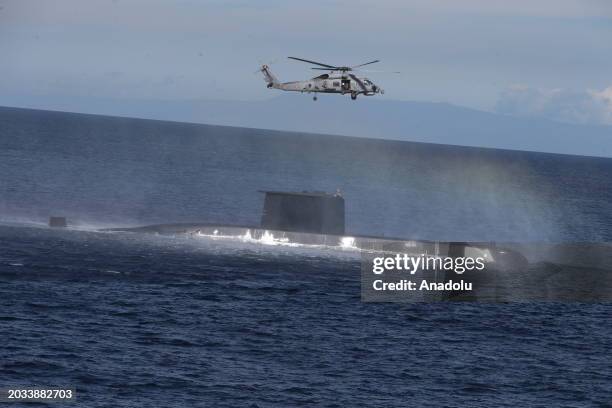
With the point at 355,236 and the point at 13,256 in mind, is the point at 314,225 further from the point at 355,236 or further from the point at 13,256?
the point at 13,256

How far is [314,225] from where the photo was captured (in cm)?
8656

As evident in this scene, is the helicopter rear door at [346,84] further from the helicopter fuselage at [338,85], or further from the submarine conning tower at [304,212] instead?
the submarine conning tower at [304,212]

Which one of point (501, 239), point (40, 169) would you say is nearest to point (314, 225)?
point (501, 239)

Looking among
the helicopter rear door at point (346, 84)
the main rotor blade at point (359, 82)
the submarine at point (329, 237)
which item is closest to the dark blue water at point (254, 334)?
the submarine at point (329, 237)

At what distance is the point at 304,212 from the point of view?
86.1 metres

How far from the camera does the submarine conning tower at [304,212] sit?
280 feet

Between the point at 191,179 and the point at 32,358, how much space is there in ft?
498

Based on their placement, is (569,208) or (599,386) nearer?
(599,386)

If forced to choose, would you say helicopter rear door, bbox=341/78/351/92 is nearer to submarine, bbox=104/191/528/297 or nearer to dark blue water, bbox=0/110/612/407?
dark blue water, bbox=0/110/612/407

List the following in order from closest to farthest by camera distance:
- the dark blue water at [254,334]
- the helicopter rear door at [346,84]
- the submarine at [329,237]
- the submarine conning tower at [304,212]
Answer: the dark blue water at [254,334] → the helicopter rear door at [346,84] → the submarine at [329,237] → the submarine conning tower at [304,212]

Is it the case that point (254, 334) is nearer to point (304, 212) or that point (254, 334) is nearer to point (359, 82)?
point (359, 82)

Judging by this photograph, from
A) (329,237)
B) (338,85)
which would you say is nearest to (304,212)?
(329,237)

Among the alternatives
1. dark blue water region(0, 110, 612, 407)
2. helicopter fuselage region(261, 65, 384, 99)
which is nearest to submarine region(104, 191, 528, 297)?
dark blue water region(0, 110, 612, 407)

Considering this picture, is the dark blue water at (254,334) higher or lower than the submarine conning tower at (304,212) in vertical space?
lower
